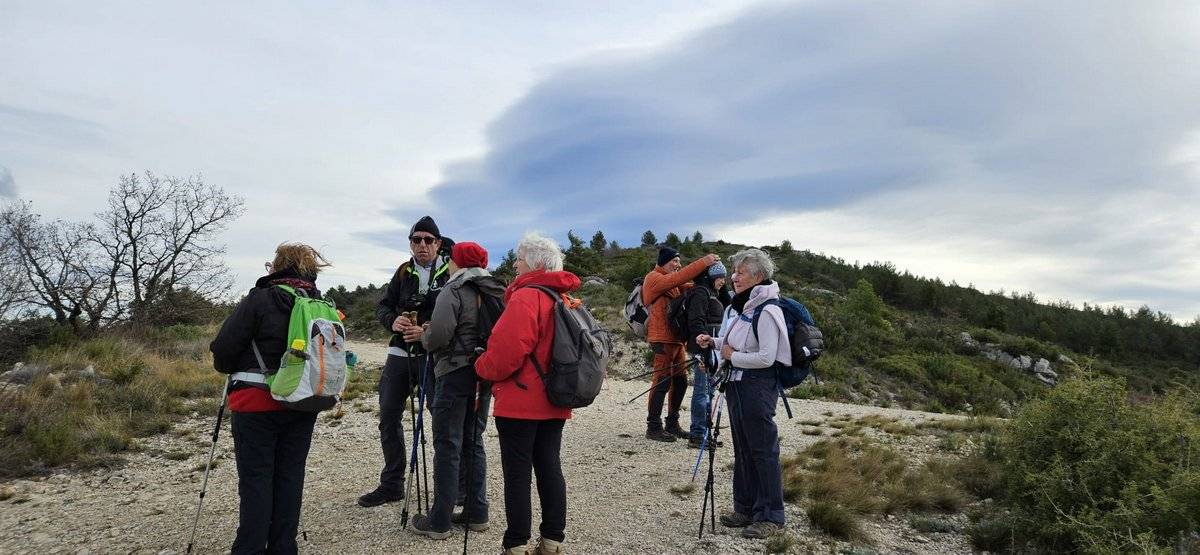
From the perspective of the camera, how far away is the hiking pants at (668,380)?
7.14 m

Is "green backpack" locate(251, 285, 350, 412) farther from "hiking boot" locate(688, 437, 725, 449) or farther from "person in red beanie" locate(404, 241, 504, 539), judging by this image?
"hiking boot" locate(688, 437, 725, 449)

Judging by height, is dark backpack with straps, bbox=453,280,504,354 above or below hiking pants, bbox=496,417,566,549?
above

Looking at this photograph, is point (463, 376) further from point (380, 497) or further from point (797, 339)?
point (797, 339)

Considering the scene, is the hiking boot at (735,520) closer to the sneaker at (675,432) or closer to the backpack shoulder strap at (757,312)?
the backpack shoulder strap at (757,312)

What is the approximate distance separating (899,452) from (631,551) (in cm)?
451

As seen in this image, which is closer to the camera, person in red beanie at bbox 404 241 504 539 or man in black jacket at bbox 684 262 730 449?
person in red beanie at bbox 404 241 504 539

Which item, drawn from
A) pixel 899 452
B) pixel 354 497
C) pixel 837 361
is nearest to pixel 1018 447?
pixel 899 452

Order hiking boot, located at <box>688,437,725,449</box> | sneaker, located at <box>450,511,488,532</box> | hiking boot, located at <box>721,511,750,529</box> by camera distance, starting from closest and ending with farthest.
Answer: sneaker, located at <box>450,511,488,532</box> < hiking boot, located at <box>721,511,750,529</box> < hiking boot, located at <box>688,437,725,449</box>

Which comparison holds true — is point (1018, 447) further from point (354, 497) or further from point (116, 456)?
point (116, 456)

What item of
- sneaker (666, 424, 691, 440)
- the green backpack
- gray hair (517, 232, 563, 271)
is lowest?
sneaker (666, 424, 691, 440)

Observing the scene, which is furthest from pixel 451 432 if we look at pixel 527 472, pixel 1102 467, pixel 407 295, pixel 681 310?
pixel 1102 467

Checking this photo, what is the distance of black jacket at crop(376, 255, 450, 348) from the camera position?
15.5 ft

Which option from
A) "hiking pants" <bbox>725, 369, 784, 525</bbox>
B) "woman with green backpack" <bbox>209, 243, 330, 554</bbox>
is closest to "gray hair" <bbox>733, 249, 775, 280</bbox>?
"hiking pants" <bbox>725, 369, 784, 525</bbox>

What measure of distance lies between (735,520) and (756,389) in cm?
110
